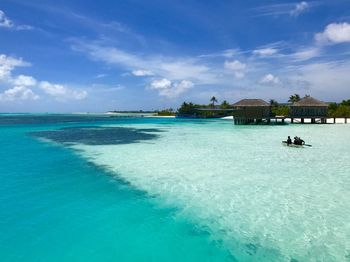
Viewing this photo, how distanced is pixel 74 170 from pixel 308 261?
11.1m

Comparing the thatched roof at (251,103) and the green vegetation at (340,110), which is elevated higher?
the thatched roof at (251,103)

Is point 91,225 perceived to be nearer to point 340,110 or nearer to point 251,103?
point 251,103

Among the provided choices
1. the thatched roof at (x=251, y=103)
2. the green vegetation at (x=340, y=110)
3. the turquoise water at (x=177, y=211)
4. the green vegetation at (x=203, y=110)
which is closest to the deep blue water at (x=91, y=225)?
the turquoise water at (x=177, y=211)

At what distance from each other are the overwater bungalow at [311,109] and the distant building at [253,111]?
16.2 feet

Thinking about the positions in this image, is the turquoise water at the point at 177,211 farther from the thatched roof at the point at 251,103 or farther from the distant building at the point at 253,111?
the thatched roof at the point at 251,103

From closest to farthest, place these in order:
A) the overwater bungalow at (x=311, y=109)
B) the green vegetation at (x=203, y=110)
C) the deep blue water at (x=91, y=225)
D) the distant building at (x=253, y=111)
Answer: the deep blue water at (x=91, y=225)
the distant building at (x=253, y=111)
the overwater bungalow at (x=311, y=109)
the green vegetation at (x=203, y=110)

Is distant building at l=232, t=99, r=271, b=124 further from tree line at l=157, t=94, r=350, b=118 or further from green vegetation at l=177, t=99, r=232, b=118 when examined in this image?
green vegetation at l=177, t=99, r=232, b=118

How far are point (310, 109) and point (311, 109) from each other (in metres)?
0.16

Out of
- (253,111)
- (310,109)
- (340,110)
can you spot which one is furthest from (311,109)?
(340,110)

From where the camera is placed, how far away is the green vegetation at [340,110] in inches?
2161

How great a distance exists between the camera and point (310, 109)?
4744cm

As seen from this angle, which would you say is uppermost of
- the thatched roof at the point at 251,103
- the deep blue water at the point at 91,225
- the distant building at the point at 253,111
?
the thatched roof at the point at 251,103

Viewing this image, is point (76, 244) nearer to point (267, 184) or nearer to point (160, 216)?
point (160, 216)

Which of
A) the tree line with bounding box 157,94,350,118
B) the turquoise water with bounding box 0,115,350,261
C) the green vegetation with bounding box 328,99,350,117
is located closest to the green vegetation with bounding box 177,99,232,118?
the tree line with bounding box 157,94,350,118
